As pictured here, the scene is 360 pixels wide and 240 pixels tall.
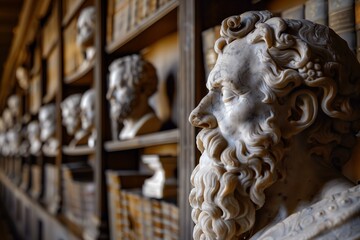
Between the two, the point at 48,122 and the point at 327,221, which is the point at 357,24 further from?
the point at 48,122

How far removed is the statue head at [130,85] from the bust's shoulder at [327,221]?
3.91 ft

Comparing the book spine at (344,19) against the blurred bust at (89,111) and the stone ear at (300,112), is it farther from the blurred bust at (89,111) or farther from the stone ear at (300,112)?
the blurred bust at (89,111)

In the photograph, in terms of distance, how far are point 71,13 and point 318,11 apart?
207 centimetres

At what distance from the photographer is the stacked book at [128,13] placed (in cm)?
160

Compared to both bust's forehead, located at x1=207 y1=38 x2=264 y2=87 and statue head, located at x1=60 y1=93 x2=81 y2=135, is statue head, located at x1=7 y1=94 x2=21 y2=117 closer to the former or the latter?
statue head, located at x1=60 y1=93 x2=81 y2=135

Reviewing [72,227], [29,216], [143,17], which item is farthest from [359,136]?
[29,216]

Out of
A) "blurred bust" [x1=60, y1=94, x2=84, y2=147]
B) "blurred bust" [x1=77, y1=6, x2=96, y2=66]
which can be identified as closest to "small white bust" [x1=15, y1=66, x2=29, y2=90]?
"blurred bust" [x1=60, y1=94, x2=84, y2=147]

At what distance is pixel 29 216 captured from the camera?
4246mm

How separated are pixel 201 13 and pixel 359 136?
21.9 inches

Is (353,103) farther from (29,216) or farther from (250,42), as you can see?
(29,216)

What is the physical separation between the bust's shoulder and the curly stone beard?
58 mm

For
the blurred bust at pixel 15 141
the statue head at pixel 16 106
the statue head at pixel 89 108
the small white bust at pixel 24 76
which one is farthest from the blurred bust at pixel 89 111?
the statue head at pixel 16 106

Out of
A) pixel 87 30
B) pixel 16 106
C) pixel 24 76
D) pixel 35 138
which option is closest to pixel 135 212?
pixel 87 30

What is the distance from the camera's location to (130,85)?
6.11 feet
